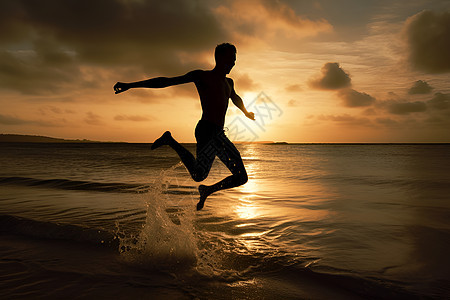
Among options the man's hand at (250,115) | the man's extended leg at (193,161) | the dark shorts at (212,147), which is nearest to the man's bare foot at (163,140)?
the man's extended leg at (193,161)

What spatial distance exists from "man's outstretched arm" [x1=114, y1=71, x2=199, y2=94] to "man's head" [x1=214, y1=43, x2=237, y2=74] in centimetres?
38

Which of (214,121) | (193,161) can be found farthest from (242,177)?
(214,121)

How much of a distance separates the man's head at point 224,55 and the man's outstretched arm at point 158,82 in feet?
1.24

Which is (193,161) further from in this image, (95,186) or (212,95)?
(95,186)

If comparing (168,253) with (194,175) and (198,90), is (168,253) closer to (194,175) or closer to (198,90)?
(194,175)

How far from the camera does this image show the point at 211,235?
236 inches

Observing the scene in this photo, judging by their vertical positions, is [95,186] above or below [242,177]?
below

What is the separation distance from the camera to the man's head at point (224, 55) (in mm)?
4344

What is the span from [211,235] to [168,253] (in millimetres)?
1267

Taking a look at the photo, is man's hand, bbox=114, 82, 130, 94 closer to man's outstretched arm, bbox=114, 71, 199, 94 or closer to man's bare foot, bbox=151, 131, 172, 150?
man's outstretched arm, bbox=114, 71, 199, 94

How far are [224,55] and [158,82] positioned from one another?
1004mm

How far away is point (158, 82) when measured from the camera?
4.13 meters

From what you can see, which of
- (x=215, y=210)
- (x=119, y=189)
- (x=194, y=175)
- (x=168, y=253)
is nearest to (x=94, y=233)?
(x=168, y=253)

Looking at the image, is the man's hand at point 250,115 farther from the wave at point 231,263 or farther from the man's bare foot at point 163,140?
the wave at point 231,263
